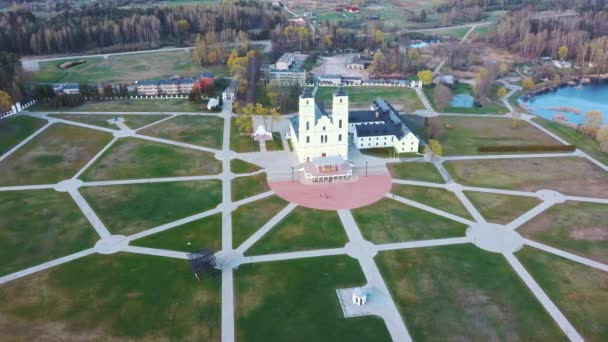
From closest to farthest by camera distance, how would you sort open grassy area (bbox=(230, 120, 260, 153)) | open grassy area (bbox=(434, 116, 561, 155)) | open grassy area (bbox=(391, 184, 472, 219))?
open grassy area (bbox=(391, 184, 472, 219)) → open grassy area (bbox=(230, 120, 260, 153)) → open grassy area (bbox=(434, 116, 561, 155))

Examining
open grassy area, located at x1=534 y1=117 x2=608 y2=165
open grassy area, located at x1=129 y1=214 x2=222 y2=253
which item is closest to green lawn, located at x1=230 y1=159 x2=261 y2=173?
open grassy area, located at x1=129 y1=214 x2=222 y2=253

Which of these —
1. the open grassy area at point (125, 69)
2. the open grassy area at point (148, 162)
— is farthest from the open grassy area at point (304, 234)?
the open grassy area at point (125, 69)

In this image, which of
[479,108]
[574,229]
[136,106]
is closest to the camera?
[574,229]

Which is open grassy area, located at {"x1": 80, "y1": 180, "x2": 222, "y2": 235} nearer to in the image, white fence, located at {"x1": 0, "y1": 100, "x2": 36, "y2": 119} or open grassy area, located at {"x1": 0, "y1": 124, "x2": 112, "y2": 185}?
open grassy area, located at {"x1": 0, "y1": 124, "x2": 112, "y2": 185}

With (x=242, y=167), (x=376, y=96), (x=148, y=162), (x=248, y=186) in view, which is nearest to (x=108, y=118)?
(x=148, y=162)

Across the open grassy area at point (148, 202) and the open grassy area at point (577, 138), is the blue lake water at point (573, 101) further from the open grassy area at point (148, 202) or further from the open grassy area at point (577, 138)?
the open grassy area at point (148, 202)

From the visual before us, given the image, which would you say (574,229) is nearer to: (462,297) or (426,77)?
(462,297)
